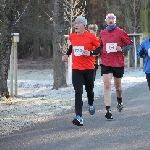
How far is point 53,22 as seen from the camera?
60.4ft

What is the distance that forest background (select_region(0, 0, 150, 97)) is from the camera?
13.8 metres

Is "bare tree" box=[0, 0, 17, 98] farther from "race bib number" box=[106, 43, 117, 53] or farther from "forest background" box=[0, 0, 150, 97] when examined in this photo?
"race bib number" box=[106, 43, 117, 53]

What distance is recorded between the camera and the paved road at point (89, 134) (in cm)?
717

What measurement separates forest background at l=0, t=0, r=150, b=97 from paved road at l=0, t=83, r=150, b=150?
3.86 meters

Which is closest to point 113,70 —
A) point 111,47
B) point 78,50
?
point 111,47

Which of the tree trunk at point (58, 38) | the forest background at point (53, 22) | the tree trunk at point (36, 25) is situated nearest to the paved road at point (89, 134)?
the forest background at point (53, 22)

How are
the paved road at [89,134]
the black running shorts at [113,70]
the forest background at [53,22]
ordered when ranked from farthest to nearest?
the forest background at [53,22] < the black running shorts at [113,70] < the paved road at [89,134]

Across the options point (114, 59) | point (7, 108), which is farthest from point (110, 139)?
point (7, 108)

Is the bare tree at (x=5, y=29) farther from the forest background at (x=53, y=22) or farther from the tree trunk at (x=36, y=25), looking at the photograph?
the tree trunk at (x=36, y=25)

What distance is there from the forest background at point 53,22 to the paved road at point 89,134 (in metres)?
3.86

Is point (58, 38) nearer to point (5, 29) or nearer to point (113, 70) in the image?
point (5, 29)

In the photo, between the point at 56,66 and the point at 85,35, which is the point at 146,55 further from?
the point at 56,66

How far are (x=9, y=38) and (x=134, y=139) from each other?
276 inches

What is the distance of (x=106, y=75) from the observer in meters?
10.0
